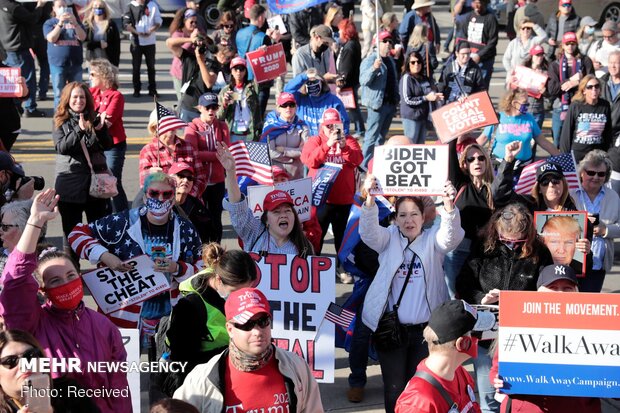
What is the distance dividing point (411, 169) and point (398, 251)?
838mm

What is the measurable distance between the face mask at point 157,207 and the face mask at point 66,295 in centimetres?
173

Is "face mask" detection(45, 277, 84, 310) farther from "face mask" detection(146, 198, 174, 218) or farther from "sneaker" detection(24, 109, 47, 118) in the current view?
"sneaker" detection(24, 109, 47, 118)

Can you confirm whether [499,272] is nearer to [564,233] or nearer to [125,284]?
[564,233]

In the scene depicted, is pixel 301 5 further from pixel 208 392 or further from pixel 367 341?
pixel 208 392

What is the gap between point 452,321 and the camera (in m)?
5.26

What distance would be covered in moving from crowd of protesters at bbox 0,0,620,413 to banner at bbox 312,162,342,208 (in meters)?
0.07

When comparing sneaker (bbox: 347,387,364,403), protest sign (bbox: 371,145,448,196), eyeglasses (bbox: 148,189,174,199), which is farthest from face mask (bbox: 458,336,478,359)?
eyeglasses (bbox: 148,189,174,199)

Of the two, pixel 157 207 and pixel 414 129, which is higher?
pixel 414 129

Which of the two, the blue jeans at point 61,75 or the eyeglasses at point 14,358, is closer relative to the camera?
the eyeglasses at point 14,358

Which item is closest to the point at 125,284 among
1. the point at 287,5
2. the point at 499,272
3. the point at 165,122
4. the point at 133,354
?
the point at 133,354

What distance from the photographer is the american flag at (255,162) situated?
9203 mm

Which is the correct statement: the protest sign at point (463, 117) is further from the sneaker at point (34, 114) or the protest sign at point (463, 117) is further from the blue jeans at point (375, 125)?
the sneaker at point (34, 114)

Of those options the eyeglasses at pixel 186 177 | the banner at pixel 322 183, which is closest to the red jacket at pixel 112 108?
the eyeglasses at pixel 186 177

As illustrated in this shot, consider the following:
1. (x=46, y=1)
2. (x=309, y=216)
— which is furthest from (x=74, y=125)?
(x=46, y=1)
